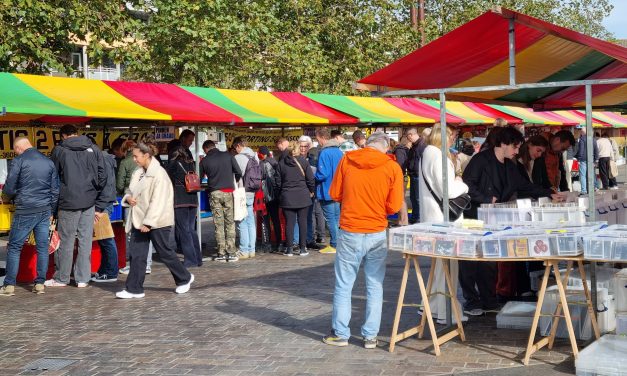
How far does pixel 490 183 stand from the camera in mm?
8289

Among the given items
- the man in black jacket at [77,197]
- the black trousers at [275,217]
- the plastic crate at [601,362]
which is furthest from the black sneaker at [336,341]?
the black trousers at [275,217]

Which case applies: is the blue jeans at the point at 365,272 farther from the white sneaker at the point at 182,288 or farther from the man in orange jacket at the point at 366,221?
the white sneaker at the point at 182,288

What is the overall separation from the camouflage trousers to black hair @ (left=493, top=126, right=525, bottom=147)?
5.20m

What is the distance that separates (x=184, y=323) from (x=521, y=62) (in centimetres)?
449

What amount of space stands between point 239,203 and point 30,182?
3.54m

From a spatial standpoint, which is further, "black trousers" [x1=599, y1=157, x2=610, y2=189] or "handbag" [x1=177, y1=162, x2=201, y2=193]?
"black trousers" [x1=599, y1=157, x2=610, y2=189]

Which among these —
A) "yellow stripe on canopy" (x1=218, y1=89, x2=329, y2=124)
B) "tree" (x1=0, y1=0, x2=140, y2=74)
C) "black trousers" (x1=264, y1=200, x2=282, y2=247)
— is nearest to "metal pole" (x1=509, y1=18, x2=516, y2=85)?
"black trousers" (x1=264, y1=200, x2=282, y2=247)

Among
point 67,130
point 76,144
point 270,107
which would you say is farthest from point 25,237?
point 270,107

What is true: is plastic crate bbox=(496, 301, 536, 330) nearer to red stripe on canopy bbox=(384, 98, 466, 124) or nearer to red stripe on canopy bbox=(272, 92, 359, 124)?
red stripe on canopy bbox=(272, 92, 359, 124)

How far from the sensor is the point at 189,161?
11969mm

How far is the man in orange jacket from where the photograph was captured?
22.8 feet

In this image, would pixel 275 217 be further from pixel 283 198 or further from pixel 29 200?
pixel 29 200

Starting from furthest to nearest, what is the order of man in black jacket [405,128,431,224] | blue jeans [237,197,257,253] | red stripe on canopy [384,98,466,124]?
red stripe on canopy [384,98,466,124] → man in black jacket [405,128,431,224] → blue jeans [237,197,257,253]

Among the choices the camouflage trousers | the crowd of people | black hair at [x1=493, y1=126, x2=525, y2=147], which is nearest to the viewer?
the crowd of people
